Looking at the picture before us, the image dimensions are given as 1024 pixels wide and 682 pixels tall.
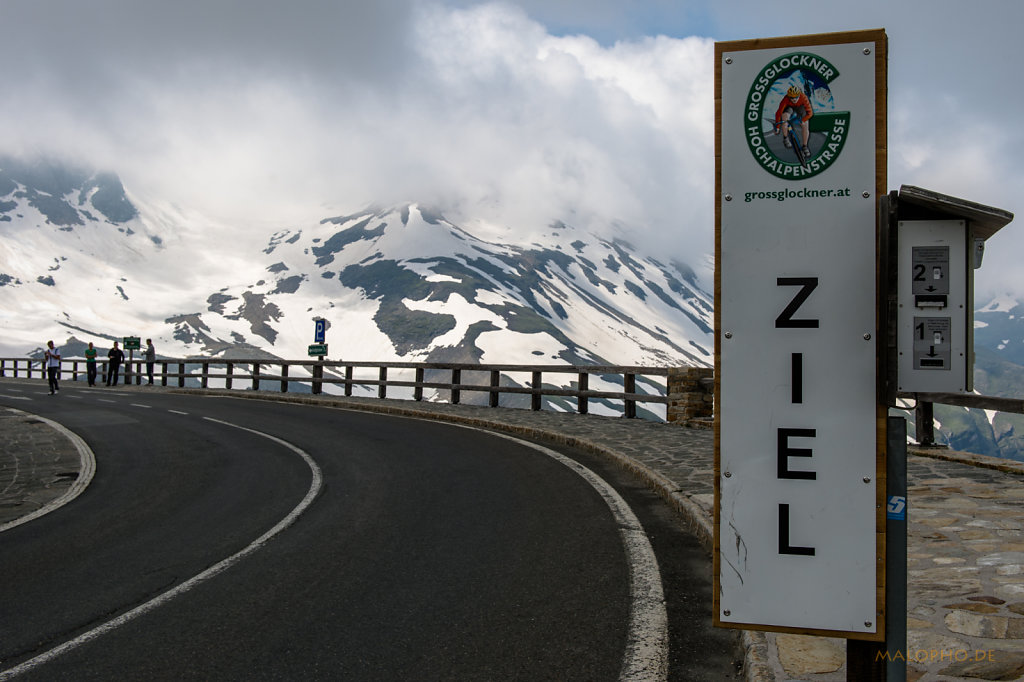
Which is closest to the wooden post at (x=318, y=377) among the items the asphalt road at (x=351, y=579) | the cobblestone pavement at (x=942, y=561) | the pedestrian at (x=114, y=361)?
the pedestrian at (x=114, y=361)

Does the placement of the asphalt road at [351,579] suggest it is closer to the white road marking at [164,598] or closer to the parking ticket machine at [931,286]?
the white road marking at [164,598]

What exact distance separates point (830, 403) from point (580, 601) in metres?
2.79

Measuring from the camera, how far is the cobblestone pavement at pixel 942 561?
374 centimetres

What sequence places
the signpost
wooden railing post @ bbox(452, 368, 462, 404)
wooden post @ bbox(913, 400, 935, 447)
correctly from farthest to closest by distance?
the signpost
wooden railing post @ bbox(452, 368, 462, 404)
wooden post @ bbox(913, 400, 935, 447)

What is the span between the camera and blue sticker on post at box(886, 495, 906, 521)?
287cm

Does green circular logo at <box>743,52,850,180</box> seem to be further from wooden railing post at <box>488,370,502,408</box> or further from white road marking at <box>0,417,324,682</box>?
wooden railing post at <box>488,370,502,408</box>

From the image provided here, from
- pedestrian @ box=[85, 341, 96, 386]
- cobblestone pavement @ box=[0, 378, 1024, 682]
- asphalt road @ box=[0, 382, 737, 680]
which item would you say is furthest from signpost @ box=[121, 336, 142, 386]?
asphalt road @ box=[0, 382, 737, 680]

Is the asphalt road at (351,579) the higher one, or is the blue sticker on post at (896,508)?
the blue sticker on post at (896,508)

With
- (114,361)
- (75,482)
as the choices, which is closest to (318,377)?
(114,361)

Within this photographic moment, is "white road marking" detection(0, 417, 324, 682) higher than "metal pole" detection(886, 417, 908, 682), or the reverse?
"metal pole" detection(886, 417, 908, 682)

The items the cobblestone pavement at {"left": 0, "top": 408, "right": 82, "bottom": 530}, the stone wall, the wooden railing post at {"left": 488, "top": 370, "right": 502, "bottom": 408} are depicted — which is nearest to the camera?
the cobblestone pavement at {"left": 0, "top": 408, "right": 82, "bottom": 530}

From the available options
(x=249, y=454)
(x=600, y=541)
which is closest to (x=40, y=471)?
(x=249, y=454)

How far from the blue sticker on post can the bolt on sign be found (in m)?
0.05

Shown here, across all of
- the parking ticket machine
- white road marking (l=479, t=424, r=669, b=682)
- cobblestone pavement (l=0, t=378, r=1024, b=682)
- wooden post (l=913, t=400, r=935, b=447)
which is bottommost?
white road marking (l=479, t=424, r=669, b=682)
